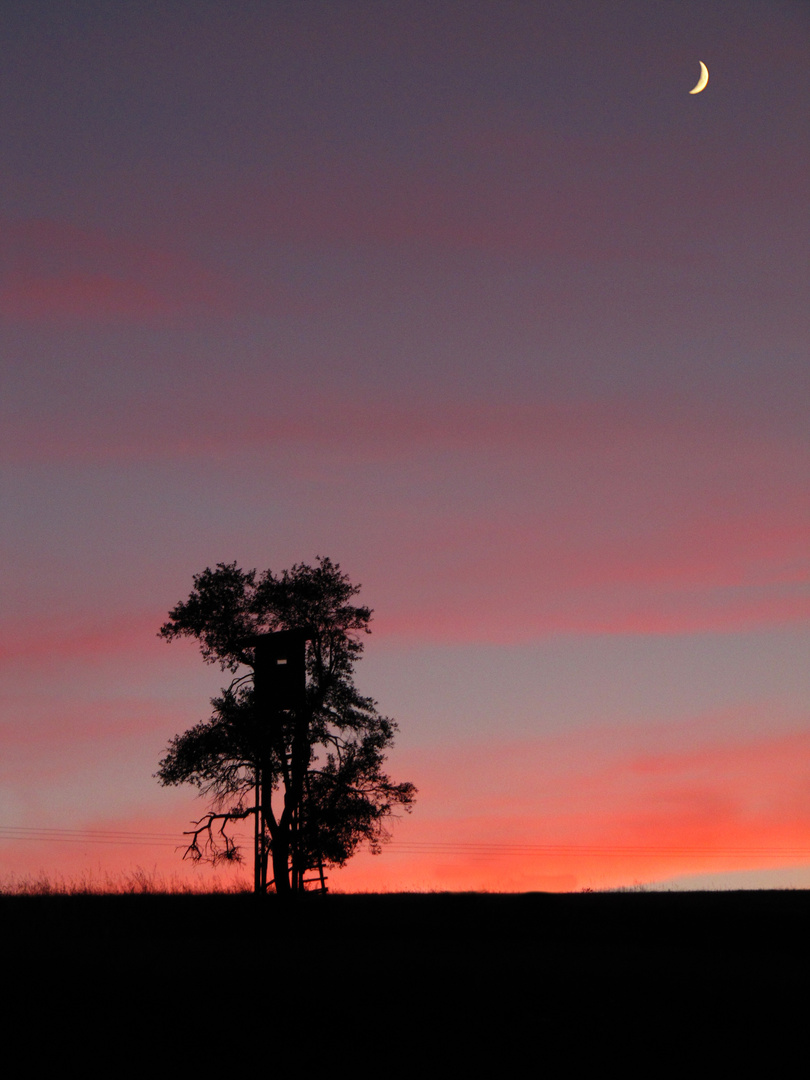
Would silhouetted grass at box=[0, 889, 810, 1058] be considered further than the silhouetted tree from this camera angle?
No

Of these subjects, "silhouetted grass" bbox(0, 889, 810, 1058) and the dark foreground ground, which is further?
"silhouetted grass" bbox(0, 889, 810, 1058)

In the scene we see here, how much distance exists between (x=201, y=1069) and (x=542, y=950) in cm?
1253

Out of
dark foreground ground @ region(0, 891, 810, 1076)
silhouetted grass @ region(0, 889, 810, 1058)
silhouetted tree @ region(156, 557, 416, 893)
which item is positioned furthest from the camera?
silhouetted tree @ region(156, 557, 416, 893)

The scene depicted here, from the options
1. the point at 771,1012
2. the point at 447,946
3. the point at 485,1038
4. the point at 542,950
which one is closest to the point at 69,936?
the point at 447,946

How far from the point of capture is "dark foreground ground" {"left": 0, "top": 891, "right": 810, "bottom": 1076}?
14.5 metres

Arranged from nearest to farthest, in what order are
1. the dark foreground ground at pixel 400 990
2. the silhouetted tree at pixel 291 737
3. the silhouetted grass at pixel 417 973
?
the dark foreground ground at pixel 400 990
the silhouetted grass at pixel 417 973
the silhouetted tree at pixel 291 737

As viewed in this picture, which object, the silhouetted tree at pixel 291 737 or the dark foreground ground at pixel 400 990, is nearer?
the dark foreground ground at pixel 400 990

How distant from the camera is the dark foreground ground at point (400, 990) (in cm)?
1451

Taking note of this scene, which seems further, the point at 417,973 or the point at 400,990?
the point at 417,973

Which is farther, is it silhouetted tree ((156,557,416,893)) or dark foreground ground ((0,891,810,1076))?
silhouetted tree ((156,557,416,893))

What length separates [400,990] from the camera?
17844mm

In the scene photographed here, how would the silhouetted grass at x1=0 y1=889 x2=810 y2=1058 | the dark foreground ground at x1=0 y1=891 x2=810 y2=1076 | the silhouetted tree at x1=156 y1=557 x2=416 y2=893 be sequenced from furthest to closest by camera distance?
the silhouetted tree at x1=156 y1=557 x2=416 y2=893 → the silhouetted grass at x1=0 y1=889 x2=810 y2=1058 → the dark foreground ground at x1=0 y1=891 x2=810 y2=1076

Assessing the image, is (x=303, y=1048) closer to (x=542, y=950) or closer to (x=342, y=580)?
(x=542, y=950)

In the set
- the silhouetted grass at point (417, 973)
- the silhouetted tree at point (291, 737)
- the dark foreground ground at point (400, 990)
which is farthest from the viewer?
the silhouetted tree at point (291, 737)
